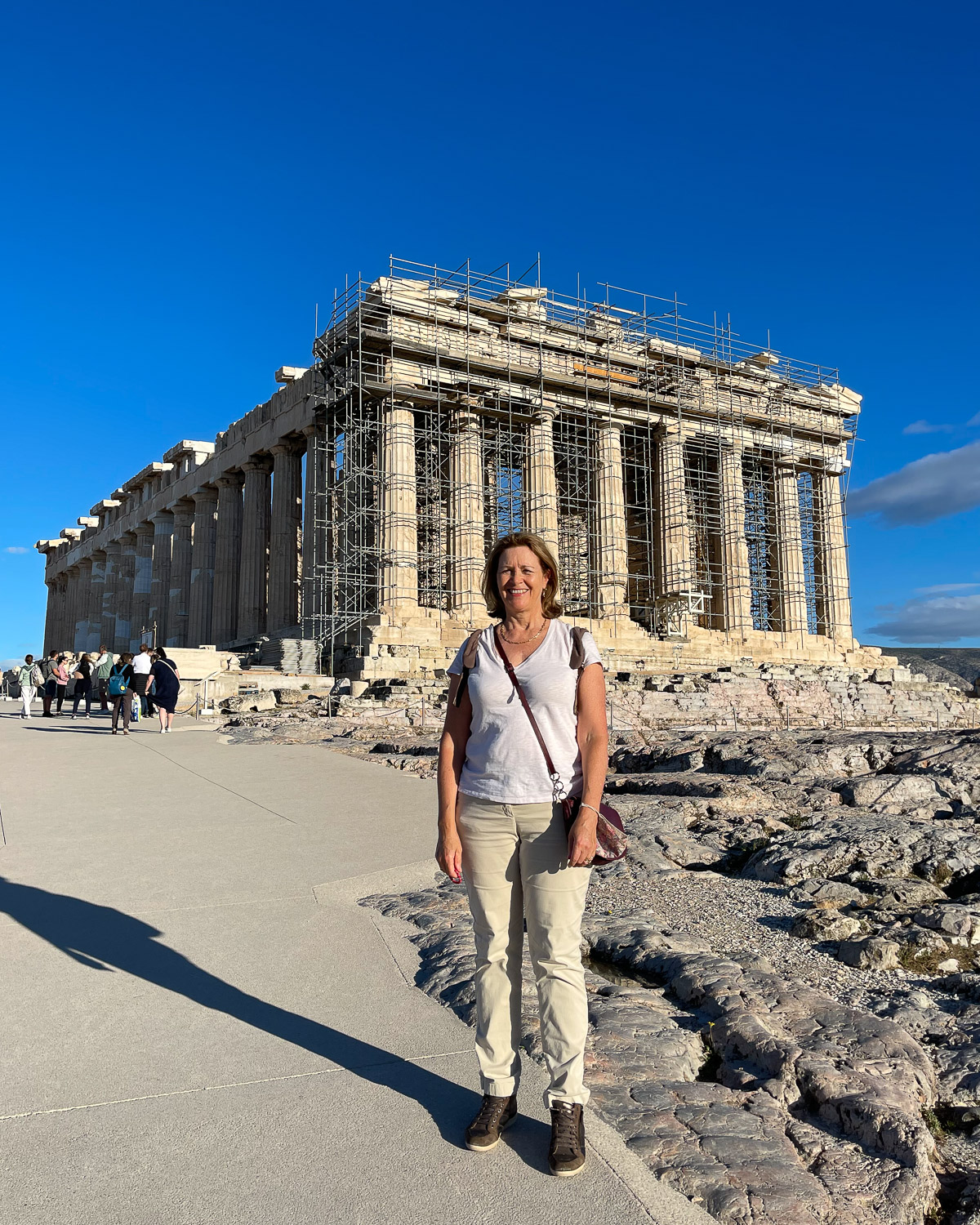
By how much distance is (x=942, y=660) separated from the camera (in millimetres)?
61062

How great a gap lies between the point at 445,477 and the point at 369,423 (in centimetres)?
617

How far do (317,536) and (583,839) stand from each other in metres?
32.8

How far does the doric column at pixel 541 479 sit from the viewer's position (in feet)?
116

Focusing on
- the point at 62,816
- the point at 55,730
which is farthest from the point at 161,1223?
the point at 55,730

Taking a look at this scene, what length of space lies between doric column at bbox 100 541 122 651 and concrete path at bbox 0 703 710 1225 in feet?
173

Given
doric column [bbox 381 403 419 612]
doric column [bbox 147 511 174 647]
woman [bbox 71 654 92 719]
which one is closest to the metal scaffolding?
doric column [bbox 381 403 419 612]

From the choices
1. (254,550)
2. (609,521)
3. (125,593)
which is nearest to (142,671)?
(254,550)

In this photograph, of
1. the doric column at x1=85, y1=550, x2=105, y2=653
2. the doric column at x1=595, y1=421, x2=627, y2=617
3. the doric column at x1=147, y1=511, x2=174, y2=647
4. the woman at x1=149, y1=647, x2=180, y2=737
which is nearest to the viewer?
the woman at x1=149, y1=647, x2=180, y2=737

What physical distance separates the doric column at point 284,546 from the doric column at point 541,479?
31.8 feet

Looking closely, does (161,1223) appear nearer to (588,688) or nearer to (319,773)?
(588,688)

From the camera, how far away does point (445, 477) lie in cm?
3784

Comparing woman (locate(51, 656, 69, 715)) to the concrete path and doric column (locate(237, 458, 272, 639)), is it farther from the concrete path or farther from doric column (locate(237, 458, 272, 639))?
the concrete path

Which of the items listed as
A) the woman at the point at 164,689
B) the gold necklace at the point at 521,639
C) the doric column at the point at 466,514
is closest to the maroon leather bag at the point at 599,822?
the gold necklace at the point at 521,639

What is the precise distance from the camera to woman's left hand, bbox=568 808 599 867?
2.85 metres
